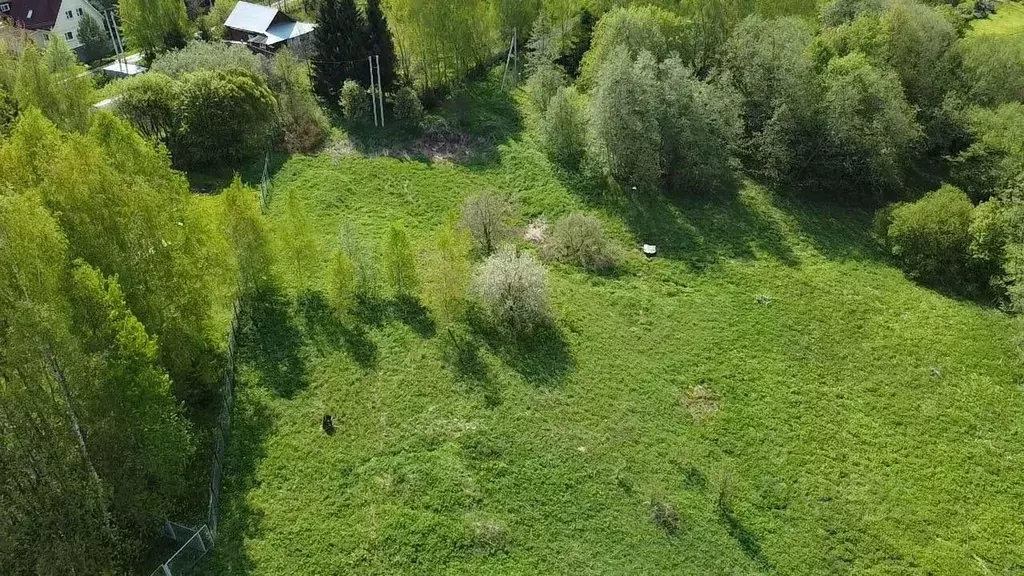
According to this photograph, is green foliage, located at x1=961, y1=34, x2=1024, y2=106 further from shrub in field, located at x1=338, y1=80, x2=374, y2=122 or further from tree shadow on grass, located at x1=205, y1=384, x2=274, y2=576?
tree shadow on grass, located at x1=205, y1=384, x2=274, y2=576

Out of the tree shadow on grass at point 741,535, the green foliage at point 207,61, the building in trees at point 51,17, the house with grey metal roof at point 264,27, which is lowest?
the tree shadow on grass at point 741,535

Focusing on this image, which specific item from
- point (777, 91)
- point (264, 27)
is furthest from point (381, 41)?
point (777, 91)

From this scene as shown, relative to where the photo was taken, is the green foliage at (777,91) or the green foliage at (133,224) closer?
the green foliage at (133,224)

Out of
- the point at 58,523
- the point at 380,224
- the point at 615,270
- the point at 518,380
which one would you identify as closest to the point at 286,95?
the point at 380,224

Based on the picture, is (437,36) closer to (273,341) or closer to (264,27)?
(264,27)

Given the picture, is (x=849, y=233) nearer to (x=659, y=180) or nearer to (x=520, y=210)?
(x=659, y=180)

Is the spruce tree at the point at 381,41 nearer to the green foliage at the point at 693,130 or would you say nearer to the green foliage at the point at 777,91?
the green foliage at the point at 693,130

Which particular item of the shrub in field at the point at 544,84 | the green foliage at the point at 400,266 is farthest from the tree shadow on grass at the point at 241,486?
the shrub in field at the point at 544,84
